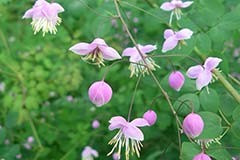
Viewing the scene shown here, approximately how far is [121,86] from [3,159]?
1.00 m

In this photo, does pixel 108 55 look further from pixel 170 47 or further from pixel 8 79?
pixel 8 79

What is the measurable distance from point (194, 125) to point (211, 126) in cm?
10

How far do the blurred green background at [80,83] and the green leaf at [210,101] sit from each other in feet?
0.76

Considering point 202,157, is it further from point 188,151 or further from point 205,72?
point 205,72

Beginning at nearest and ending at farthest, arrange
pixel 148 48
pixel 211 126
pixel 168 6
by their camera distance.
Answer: pixel 211 126
pixel 148 48
pixel 168 6

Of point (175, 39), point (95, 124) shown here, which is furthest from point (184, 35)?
point (95, 124)

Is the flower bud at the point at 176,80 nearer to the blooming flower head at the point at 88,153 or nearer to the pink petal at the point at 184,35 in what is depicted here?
the pink petal at the point at 184,35

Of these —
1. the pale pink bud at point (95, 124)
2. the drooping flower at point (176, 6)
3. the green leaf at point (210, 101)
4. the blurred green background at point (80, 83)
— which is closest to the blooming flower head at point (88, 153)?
the blurred green background at point (80, 83)

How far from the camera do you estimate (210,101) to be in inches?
57.9

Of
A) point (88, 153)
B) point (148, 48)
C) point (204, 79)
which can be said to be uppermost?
point (148, 48)

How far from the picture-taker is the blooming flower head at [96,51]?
135 cm

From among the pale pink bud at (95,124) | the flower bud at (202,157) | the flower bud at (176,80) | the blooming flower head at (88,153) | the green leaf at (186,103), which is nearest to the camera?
the flower bud at (202,157)

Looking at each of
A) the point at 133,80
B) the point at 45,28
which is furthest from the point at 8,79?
the point at 45,28

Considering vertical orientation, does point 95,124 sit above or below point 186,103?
below
